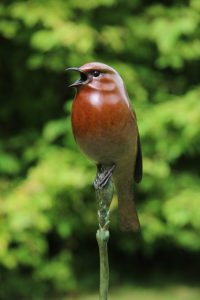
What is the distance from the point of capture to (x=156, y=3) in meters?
3.71

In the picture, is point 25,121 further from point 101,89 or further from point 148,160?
point 101,89

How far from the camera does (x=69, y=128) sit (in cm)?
321

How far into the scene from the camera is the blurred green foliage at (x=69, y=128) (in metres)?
3.00

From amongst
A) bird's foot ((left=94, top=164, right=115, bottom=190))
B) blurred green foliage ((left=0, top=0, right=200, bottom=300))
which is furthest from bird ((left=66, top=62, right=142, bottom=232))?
blurred green foliage ((left=0, top=0, right=200, bottom=300))

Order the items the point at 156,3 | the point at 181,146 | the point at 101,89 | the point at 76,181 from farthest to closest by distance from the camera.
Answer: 1. the point at 156,3
2. the point at 181,146
3. the point at 76,181
4. the point at 101,89

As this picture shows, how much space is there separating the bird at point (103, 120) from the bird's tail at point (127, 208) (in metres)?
0.06

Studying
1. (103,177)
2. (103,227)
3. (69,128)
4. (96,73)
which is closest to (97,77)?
(96,73)

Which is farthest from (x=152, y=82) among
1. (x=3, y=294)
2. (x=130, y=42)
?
(x=3, y=294)

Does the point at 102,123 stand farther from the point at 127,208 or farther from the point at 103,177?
the point at 127,208

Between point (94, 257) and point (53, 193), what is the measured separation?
3.17ft

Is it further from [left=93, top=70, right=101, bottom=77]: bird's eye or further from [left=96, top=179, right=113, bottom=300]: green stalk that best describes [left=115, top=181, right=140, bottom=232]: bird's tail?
[left=93, top=70, right=101, bottom=77]: bird's eye

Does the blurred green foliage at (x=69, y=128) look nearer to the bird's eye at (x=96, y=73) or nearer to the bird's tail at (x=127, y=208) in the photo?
the bird's tail at (x=127, y=208)

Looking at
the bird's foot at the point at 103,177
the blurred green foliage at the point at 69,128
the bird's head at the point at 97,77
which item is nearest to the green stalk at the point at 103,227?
the bird's foot at the point at 103,177

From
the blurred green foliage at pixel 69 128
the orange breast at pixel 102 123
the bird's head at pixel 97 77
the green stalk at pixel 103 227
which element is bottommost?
the blurred green foliage at pixel 69 128
